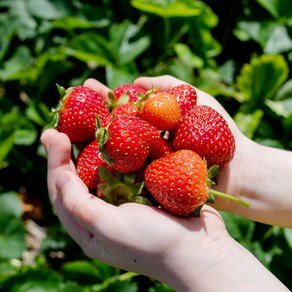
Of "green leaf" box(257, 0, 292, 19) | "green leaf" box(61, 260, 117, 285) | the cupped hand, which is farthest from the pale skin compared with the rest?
"green leaf" box(257, 0, 292, 19)

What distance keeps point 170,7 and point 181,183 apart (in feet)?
2.84

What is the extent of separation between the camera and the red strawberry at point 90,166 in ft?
3.52

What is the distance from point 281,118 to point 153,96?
76 centimetres

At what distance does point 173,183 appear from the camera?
0.95 meters

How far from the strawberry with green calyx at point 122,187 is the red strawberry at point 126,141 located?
0.02m

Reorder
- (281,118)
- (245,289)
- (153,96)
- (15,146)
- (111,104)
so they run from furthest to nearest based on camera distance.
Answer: (15,146), (281,118), (111,104), (153,96), (245,289)

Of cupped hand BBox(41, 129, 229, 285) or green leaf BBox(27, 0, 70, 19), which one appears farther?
green leaf BBox(27, 0, 70, 19)

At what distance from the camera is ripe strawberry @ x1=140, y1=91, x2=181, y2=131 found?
1.03 m

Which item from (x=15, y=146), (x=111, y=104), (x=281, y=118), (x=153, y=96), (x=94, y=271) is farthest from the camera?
(x=15, y=146)

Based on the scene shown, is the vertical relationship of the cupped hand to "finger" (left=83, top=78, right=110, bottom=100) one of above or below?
below

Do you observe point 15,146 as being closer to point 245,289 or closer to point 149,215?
point 149,215

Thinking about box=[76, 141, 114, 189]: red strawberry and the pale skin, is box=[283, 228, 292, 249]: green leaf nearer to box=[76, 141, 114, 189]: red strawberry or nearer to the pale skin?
the pale skin

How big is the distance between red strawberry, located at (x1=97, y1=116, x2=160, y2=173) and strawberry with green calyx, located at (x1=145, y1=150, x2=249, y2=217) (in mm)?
38

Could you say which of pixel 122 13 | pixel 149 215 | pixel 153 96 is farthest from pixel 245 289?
pixel 122 13
